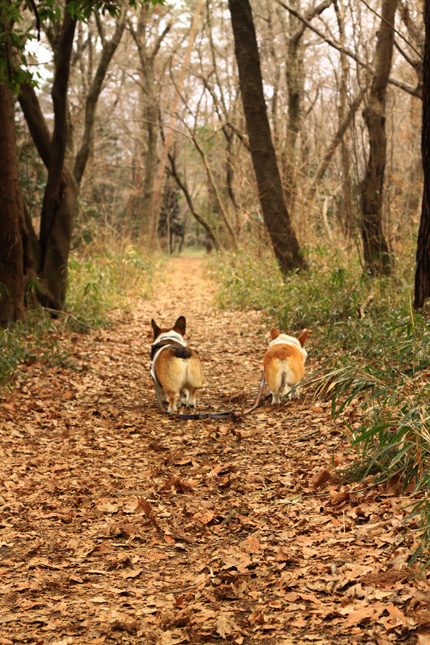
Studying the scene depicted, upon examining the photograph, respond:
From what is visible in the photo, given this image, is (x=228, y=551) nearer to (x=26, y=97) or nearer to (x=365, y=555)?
(x=365, y=555)

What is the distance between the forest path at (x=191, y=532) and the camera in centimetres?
270

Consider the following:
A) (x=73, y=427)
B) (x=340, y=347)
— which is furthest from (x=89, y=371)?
(x=340, y=347)

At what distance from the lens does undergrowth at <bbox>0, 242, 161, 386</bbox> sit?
295 inches

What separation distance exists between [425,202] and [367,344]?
151 centimetres

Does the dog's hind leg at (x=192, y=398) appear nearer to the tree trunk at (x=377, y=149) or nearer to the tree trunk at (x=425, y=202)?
the tree trunk at (x=425, y=202)

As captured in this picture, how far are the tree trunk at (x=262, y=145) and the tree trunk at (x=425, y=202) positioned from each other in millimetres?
5081

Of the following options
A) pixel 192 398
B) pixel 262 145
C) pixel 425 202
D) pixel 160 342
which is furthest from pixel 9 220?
pixel 262 145

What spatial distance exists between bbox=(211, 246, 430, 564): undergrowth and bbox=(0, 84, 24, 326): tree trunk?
12.5 ft

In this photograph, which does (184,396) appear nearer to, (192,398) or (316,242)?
(192,398)

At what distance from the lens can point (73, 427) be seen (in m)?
5.92

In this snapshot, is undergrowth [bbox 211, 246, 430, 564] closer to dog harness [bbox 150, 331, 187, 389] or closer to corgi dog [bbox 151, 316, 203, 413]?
corgi dog [bbox 151, 316, 203, 413]

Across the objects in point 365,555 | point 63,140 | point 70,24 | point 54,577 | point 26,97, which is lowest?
point 54,577

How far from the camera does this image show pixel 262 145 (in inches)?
448

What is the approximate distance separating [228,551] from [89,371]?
4784mm
